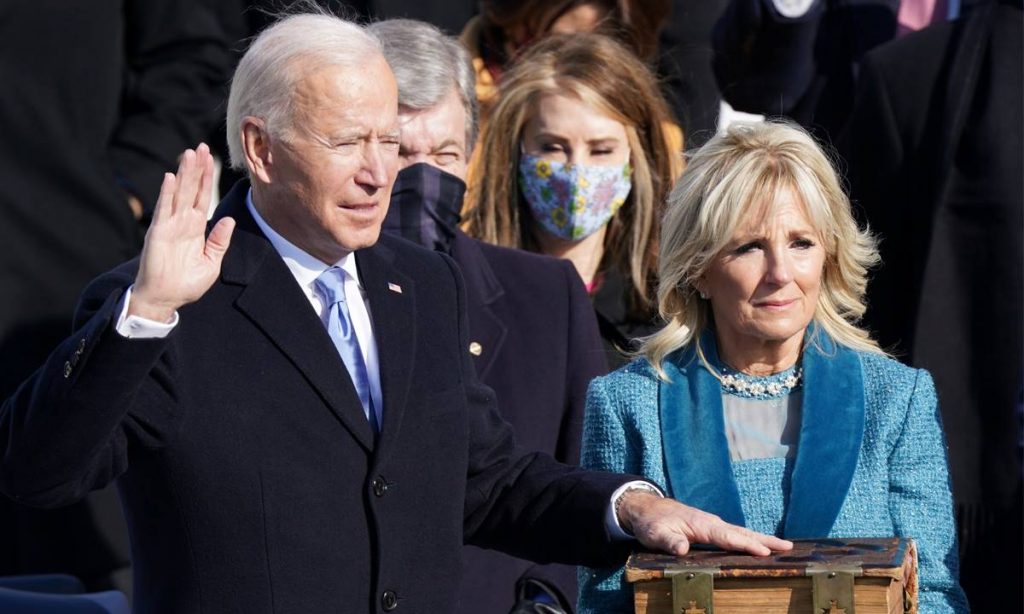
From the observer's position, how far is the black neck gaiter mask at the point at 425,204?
15.0 ft

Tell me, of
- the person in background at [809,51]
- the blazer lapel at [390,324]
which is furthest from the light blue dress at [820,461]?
the person in background at [809,51]

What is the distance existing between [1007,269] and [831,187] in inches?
55.0

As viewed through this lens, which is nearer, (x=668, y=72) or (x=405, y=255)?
(x=405, y=255)

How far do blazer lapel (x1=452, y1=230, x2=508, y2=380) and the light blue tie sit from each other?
1036 millimetres

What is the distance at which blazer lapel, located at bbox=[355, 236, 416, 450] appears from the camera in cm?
344

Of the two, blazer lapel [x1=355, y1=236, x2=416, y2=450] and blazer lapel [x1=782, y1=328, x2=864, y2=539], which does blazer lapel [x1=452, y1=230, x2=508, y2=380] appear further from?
blazer lapel [x1=782, y1=328, x2=864, y2=539]

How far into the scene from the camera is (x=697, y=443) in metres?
3.71

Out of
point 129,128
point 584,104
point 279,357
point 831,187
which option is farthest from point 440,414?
point 129,128

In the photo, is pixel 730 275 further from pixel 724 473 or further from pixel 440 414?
pixel 440 414

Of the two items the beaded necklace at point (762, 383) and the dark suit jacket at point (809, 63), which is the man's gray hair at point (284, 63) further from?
the dark suit jacket at point (809, 63)

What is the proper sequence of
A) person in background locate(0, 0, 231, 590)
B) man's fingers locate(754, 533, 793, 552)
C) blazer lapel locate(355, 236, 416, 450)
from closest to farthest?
man's fingers locate(754, 533, 793, 552), blazer lapel locate(355, 236, 416, 450), person in background locate(0, 0, 231, 590)

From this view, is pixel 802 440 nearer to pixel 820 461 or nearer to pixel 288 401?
pixel 820 461

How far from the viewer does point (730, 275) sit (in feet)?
12.4

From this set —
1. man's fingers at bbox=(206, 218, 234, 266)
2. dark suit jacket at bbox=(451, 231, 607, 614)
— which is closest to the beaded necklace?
dark suit jacket at bbox=(451, 231, 607, 614)
